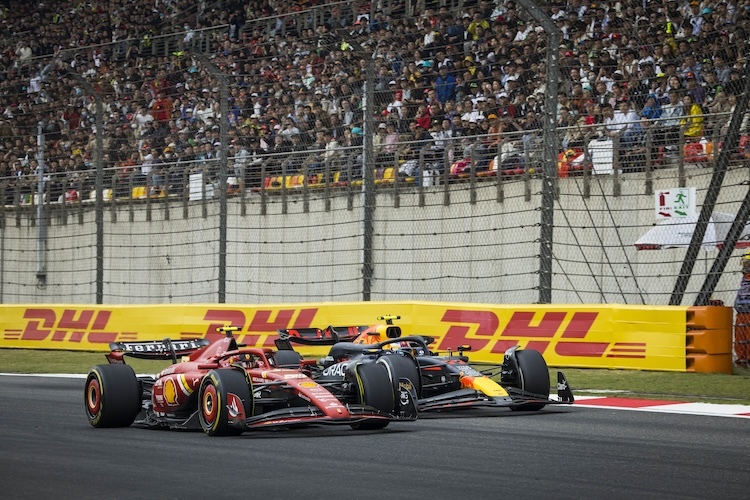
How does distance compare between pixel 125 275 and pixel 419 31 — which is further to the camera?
pixel 125 275

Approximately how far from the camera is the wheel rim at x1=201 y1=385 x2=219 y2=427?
934 centimetres

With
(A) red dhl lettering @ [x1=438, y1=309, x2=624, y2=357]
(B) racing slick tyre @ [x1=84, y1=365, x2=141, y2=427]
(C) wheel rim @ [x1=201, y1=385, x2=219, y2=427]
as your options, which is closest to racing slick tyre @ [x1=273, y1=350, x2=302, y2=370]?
(B) racing slick tyre @ [x1=84, y1=365, x2=141, y2=427]

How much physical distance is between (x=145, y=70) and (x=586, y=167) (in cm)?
762

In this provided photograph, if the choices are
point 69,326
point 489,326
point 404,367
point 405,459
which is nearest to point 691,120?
Answer: point 489,326

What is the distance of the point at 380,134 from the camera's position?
56.5ft

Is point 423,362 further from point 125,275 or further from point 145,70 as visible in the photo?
point 125,275

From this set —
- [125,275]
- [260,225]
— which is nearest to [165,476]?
[260,225]

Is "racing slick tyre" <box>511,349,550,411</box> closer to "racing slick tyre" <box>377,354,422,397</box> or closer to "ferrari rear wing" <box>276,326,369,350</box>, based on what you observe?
"racing slick tyre" <box>377,354,422,397</box>

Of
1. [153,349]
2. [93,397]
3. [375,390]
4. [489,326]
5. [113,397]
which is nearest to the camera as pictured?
[375,390]

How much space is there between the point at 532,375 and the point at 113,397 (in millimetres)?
3585

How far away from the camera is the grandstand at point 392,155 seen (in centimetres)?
1539

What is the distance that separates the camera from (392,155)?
58.0 feet

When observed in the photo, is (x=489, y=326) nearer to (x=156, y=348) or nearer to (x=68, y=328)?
(x=156, y=348)

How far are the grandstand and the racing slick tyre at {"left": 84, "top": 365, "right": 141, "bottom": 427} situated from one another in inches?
251
